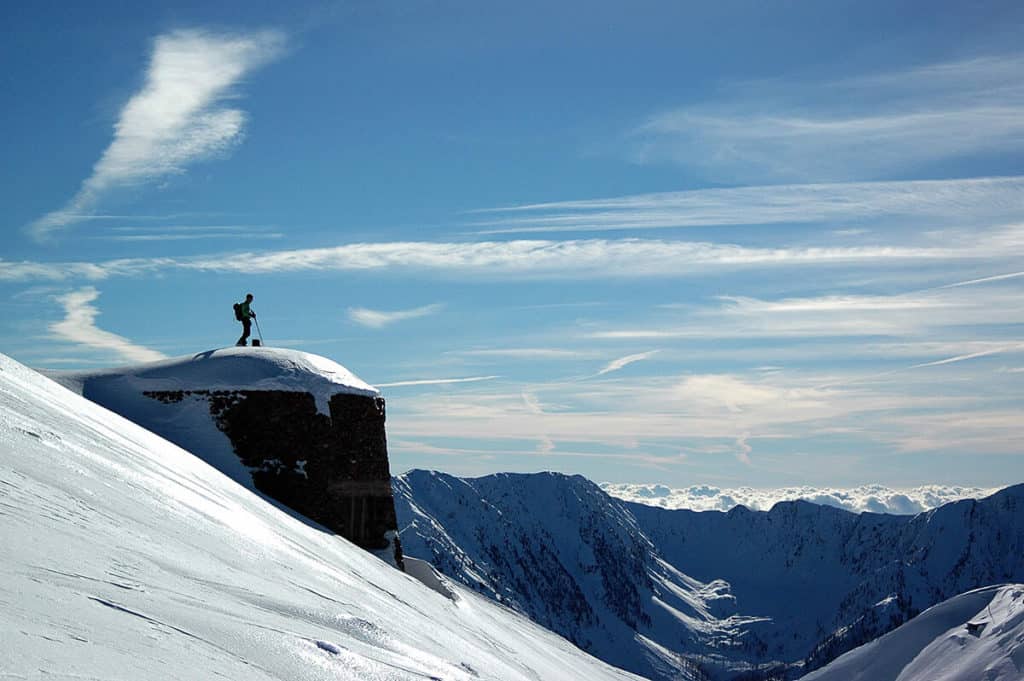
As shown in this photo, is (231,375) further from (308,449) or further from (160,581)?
(160,581)

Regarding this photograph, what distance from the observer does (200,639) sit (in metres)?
6.86

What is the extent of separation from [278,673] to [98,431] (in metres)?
7.79

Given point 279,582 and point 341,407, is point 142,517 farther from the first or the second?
point 341,407

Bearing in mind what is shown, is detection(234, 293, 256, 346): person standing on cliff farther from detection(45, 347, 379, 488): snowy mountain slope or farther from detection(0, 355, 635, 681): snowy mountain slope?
detection(0, 355, 635, 681): snowy mountain slope

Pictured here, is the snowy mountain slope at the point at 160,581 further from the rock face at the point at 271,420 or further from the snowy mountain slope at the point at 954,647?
the snowy mountain slope at the point at 954,647

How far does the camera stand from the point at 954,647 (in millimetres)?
40781

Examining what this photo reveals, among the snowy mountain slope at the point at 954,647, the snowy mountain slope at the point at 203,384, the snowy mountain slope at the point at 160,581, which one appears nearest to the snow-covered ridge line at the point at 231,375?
the snowy mountain slope at the point at 203,384

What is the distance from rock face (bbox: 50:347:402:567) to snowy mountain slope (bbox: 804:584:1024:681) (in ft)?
83.5

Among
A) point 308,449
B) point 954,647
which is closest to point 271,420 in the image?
point 308,449

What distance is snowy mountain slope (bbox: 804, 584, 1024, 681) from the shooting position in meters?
37.4

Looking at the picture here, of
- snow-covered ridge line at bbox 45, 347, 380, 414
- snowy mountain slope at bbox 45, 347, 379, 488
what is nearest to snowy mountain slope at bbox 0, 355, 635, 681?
snowy mountain slope at bbox 45, 347, 379, 488

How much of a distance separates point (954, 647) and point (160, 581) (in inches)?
1625

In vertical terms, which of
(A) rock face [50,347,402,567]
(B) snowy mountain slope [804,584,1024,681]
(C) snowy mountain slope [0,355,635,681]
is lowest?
(B) snowy mountain slope [804,584,1024,681]

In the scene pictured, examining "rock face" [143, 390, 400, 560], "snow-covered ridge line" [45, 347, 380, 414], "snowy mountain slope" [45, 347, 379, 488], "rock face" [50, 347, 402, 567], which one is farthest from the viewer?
"snow-covered ridge line" [45, 347, 380, 414]
